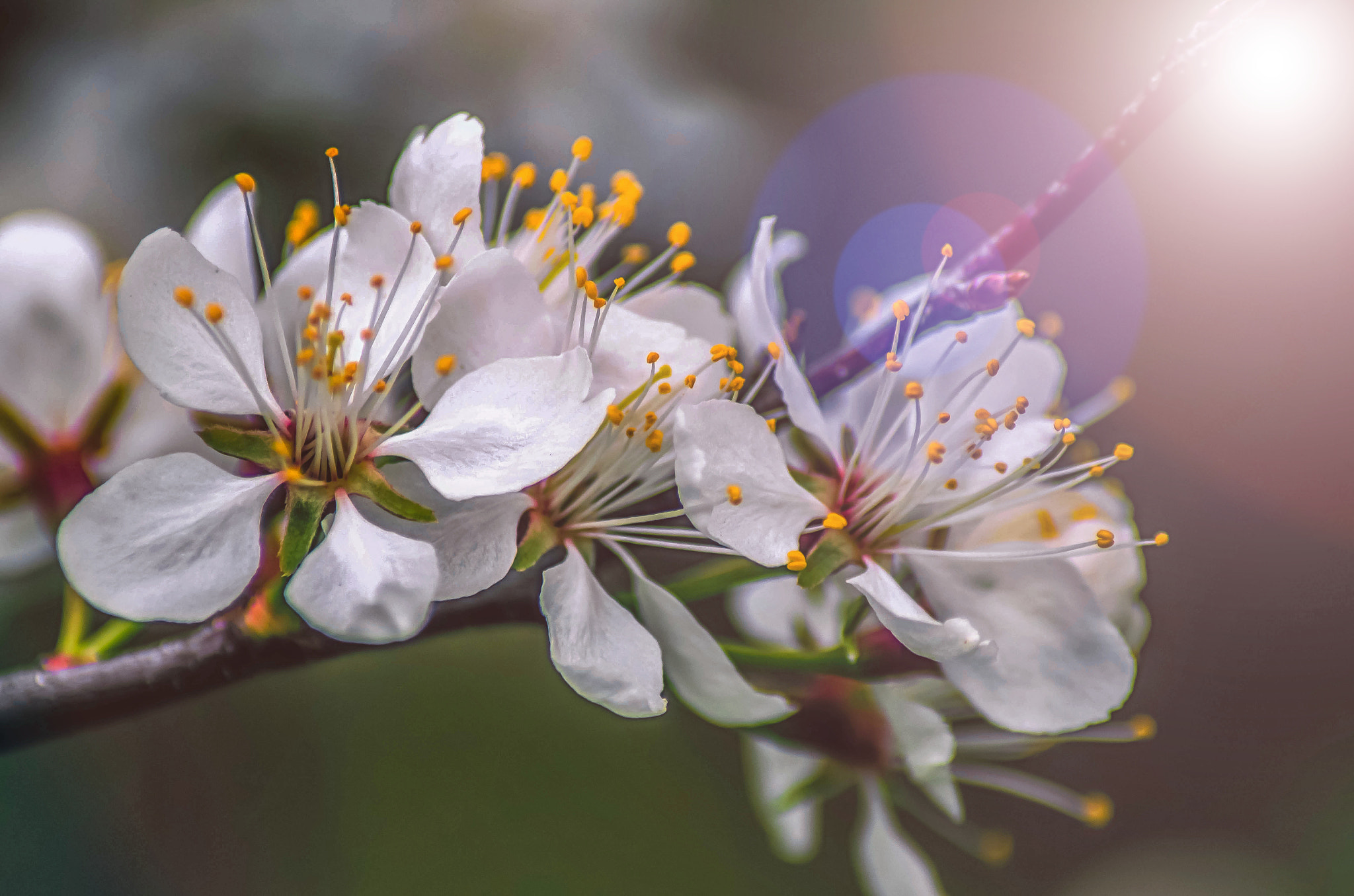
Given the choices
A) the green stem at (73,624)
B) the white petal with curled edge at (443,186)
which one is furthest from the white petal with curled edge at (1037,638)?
the green stem at (73,624)

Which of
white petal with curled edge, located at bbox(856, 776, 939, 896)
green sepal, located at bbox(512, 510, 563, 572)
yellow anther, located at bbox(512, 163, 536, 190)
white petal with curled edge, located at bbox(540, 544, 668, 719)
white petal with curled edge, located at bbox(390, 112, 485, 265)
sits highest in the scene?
yellow anther, located at bbox(512, 163, 536, 190)

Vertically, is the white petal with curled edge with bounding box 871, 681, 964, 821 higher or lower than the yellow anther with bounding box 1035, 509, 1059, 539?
lower

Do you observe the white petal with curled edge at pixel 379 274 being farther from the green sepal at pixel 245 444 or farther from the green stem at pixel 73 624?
the green stem at pixel 73 624

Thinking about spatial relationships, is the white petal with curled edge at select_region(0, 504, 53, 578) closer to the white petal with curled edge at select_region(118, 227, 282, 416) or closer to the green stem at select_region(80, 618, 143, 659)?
the green stem at select_region(80, 618, 143, 659)

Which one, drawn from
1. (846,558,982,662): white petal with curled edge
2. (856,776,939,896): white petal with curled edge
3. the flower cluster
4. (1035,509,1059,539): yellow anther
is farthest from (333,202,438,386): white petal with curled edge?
(856,776,939,896): white petal with curled edge

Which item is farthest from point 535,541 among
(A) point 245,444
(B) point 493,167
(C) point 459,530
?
(B) point 493,167

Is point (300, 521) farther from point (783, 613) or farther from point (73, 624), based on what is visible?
point (783, 613)
